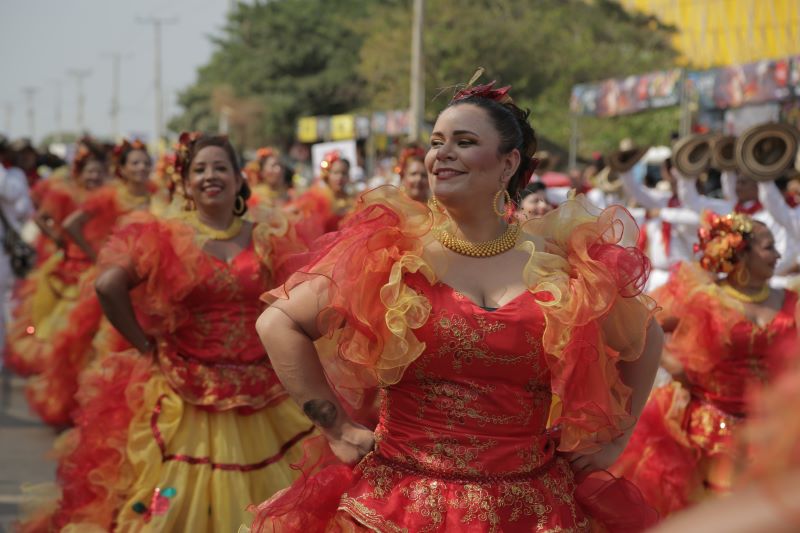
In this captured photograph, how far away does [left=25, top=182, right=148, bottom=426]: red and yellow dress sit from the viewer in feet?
28.6

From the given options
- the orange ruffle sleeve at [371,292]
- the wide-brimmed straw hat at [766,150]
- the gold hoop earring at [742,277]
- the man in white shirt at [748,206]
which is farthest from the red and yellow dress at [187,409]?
the wide-brimmed straw hat at [766,150]

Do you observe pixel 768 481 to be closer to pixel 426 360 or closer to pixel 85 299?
pixel 426 360

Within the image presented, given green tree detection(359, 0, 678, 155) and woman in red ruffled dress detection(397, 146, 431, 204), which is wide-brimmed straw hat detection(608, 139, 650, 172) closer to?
woman in red ruffled dress detection(397, 146, 431, 204)

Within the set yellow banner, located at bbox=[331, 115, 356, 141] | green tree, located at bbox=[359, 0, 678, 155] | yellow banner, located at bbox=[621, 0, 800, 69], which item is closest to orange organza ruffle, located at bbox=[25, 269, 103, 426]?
green tree, located at bbox=[359, 0, 678, 155]

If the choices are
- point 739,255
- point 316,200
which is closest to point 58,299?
point 316,200

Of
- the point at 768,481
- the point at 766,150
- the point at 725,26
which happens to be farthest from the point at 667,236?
the point at 725,26

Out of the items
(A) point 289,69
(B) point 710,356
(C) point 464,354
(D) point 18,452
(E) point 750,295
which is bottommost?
(D) point 18,452

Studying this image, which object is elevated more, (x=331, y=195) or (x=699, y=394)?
(x=331, y=195)

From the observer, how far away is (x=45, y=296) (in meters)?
11.3

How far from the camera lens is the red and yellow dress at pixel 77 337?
8.70m

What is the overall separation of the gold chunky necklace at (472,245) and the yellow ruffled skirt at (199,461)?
81.9 inches

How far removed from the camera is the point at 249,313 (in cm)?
545

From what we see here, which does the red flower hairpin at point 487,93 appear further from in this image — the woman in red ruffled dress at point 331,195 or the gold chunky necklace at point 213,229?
the woman in red ruffled dress at point 331,195

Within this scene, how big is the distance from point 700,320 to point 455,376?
9.31 feet
